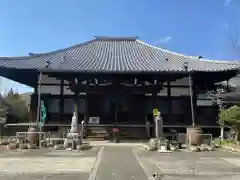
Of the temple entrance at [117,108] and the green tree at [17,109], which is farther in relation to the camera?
the green tree at [17,109]

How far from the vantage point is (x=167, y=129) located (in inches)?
912

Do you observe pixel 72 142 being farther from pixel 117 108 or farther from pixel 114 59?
pixel 114 59

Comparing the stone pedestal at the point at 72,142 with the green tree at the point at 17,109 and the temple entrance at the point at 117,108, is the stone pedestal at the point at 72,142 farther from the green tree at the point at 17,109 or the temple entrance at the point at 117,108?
the green tree at the point at 17,109

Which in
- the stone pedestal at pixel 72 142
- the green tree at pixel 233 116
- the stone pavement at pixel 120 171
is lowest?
the stone pavement at pixel 120 171

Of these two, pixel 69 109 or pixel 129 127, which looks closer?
pixel 129 127

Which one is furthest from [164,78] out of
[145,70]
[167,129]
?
[167,129]

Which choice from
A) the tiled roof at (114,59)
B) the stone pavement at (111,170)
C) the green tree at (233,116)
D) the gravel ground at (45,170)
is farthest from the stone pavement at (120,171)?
the tiled roof at (114,59)

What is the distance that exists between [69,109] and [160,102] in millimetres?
6899

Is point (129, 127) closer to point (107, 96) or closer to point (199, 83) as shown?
point (107, 96)

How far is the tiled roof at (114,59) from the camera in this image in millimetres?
22031

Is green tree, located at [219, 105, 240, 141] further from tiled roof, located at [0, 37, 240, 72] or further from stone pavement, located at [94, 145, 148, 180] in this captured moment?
stone pavement, located at [94, 145, 148, 180]

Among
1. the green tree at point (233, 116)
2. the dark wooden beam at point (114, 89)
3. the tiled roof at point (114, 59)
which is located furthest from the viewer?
the dark wooden beam at point (114, 89)

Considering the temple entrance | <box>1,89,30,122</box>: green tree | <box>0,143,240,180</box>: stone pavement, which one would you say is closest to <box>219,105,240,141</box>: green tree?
<box>0,143,240,180</box>: stone pavement

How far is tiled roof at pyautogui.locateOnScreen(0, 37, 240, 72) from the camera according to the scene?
22.0m
